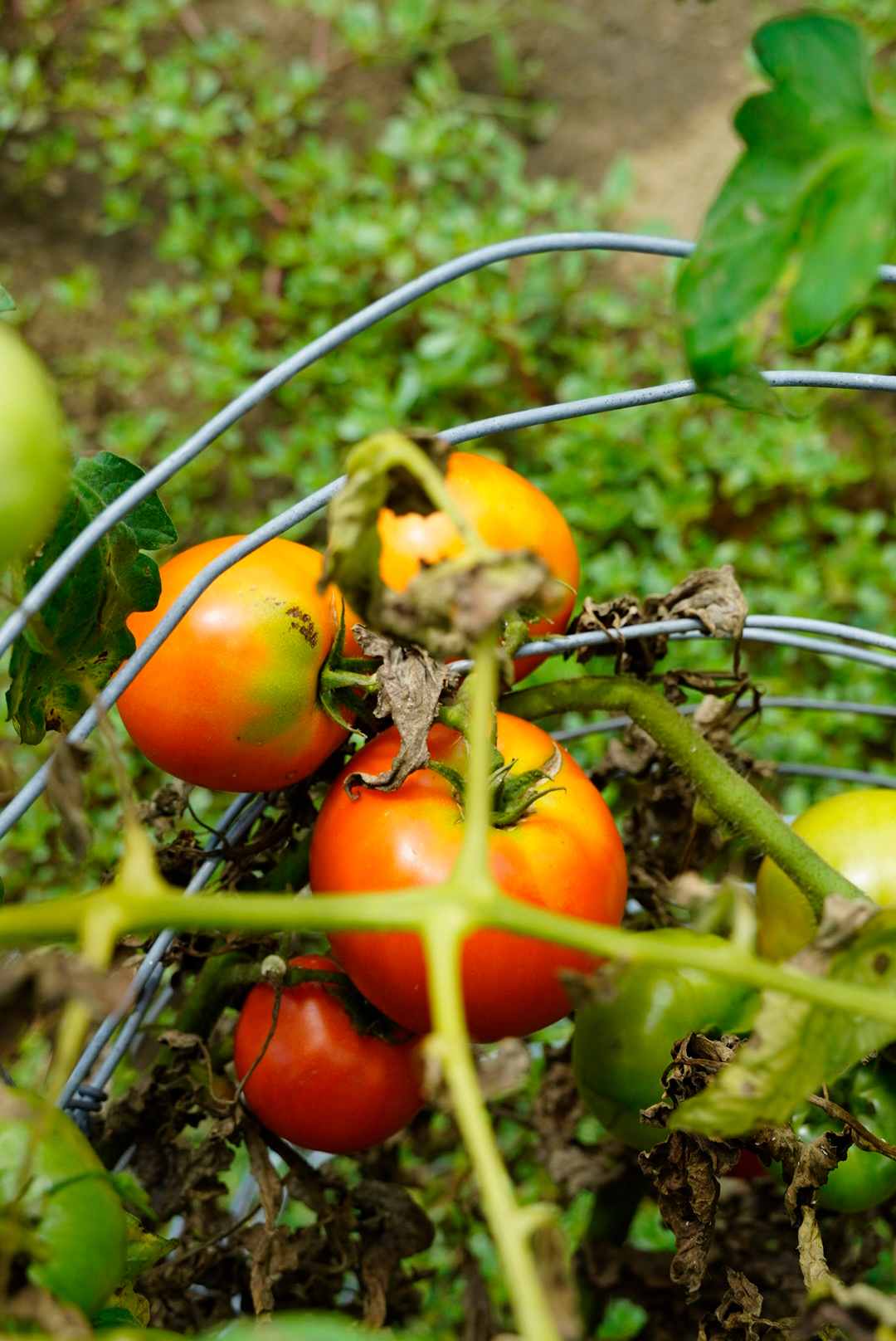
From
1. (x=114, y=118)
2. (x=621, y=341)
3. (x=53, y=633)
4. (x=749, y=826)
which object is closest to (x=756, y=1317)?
(x=749, y=826)

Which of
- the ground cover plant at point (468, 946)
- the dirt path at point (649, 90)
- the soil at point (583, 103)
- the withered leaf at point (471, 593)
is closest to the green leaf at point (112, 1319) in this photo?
the ground cover plant at point (468, 946)

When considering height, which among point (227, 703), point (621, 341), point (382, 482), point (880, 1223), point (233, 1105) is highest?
point (382, 482)

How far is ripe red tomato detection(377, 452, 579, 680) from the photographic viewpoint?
0.65 m

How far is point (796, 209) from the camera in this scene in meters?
0.45

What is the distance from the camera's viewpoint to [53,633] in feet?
1.93

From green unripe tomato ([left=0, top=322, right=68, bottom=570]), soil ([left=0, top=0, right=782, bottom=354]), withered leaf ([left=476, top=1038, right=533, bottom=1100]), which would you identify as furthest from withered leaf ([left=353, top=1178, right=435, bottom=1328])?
soil ([left=0, top=0, right=782, bottom=354])

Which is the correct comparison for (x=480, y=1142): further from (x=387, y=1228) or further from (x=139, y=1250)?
(x=387, y=1228)

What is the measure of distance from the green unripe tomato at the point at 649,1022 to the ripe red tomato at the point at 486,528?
191 mm

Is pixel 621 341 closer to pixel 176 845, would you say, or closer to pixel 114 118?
pixel 114 118

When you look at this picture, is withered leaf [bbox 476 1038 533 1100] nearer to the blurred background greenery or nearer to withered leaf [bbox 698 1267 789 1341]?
withered leaf [bbox 698 1267 789 1341]

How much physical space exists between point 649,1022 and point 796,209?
43cm

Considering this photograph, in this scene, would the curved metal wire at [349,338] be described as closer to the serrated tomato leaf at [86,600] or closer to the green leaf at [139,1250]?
the serrated tomato leaf at [86,600]

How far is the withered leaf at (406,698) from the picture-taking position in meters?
0.62

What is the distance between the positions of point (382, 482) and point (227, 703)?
8.4 inches
